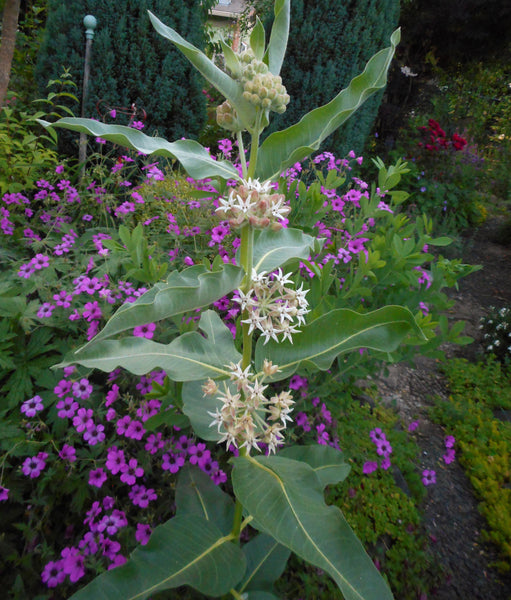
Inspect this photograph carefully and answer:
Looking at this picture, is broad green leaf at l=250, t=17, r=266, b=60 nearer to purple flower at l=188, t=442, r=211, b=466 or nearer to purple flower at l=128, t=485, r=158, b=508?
purple flower at l=188, t=442, r=211, b=466

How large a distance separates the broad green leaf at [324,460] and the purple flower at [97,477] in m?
0.66

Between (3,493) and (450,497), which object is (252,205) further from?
(450,497)

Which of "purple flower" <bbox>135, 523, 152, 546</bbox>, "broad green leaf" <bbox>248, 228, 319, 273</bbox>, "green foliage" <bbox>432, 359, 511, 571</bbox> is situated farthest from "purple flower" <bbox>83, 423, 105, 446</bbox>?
"green foliage" <bbox>432, 359, 511, 571</bbox>

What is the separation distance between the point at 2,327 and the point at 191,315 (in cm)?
82

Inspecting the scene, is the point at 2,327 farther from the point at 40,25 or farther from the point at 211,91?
the point at 40,25

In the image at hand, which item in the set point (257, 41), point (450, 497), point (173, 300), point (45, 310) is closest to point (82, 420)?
point (45, 310)

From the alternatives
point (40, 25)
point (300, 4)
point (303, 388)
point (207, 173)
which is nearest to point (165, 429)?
point (303, 388)

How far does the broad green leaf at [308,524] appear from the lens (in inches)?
29.2

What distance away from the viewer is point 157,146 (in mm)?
876

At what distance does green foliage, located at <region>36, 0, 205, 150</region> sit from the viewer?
155 inches

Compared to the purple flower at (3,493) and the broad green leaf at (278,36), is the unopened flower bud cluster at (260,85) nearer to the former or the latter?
the broad green leaf at (278,36)

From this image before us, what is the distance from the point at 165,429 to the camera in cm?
173

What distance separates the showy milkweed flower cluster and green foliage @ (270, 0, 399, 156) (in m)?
3.07

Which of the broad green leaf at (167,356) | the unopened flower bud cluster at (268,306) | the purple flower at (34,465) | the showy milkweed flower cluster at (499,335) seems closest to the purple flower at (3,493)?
the purple flower at (34,465)
